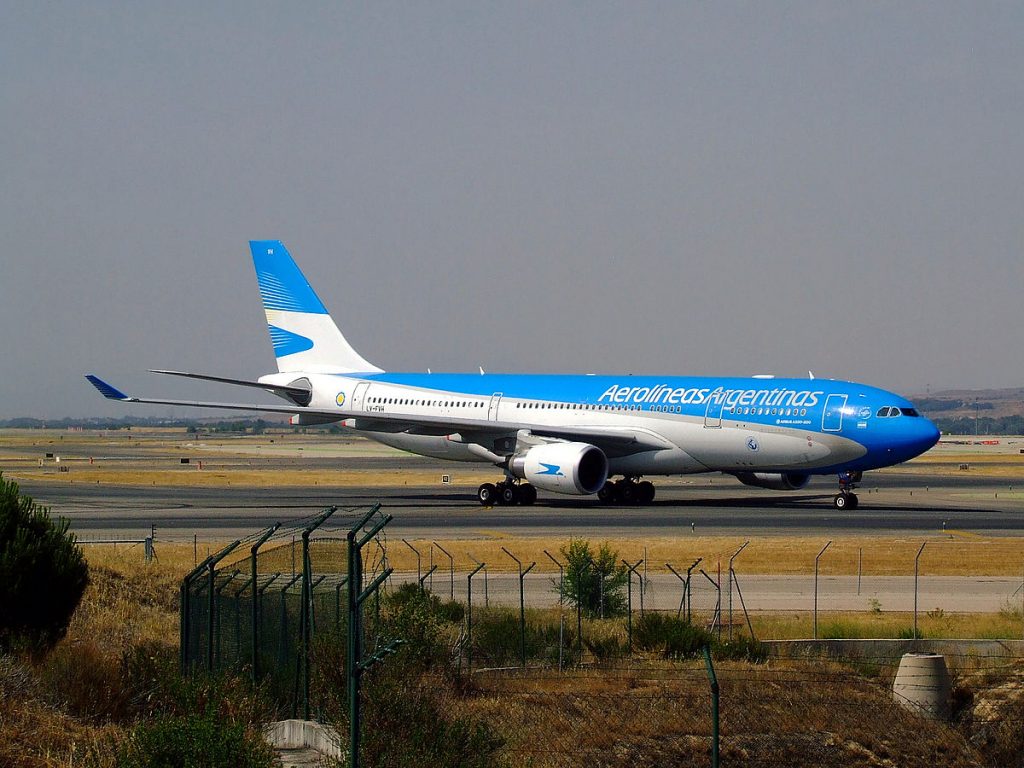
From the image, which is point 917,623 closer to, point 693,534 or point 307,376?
point 693,534

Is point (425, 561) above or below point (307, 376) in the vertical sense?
below

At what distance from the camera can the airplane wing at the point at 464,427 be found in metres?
49.8

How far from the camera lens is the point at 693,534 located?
3938 cm

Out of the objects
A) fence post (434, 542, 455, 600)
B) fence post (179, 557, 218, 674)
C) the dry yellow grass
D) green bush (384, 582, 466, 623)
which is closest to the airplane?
the dry yellow grass

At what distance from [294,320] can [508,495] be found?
52.3ft

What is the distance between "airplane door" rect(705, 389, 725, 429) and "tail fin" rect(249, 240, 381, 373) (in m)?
18.0

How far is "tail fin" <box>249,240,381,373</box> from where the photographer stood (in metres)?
61.9

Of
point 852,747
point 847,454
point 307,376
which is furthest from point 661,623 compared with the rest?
point 307,376

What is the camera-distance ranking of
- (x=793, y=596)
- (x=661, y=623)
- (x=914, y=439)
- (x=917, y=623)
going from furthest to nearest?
(x=914, y=439), (x=793, y=596), (x=917, y=623), (x=661, y=623)

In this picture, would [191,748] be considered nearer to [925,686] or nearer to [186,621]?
[186,621]

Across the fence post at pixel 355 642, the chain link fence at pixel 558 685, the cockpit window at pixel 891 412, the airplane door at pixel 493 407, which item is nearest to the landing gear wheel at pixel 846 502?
the cockpit window at pixel 891 412

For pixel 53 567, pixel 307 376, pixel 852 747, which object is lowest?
pixel 852 747

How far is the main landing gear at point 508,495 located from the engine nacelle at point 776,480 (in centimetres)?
756

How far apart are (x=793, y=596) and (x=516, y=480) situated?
24.4 metres
